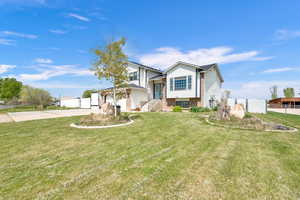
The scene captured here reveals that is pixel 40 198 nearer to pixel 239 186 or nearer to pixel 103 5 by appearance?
pixel 239 186

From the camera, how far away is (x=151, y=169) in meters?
2.79

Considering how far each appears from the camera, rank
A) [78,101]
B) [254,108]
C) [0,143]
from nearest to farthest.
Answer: [0,143] → [254,108] → [78,101]

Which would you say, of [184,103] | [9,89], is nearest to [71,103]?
[9,89]

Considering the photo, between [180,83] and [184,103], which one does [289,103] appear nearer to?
[184,103]

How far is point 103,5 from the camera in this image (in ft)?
34.8

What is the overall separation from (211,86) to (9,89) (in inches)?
1976

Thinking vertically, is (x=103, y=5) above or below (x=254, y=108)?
above

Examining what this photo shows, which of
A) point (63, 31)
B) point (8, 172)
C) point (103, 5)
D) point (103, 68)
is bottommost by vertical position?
point (8, 172)

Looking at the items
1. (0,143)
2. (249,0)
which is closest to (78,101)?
(0,143)

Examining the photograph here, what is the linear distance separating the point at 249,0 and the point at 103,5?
36.3 ft

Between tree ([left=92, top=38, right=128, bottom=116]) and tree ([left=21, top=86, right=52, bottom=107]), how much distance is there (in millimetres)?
26201

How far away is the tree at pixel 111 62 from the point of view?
8.50m

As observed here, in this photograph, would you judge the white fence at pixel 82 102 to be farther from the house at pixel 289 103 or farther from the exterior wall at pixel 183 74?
the house at pixel 289 103

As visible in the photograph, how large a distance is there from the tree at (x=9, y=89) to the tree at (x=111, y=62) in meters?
41.6
